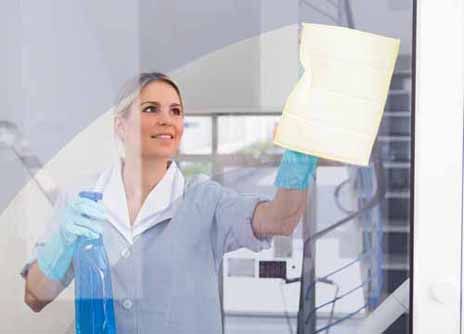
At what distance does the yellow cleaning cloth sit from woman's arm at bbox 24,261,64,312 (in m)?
0.68

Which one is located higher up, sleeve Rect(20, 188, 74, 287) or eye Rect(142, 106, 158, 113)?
eye Rect(142, 106, 158, 113)

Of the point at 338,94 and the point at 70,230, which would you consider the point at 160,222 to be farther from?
the point at 338,94

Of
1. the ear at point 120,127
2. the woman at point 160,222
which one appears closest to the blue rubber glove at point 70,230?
the woman at point 160,222

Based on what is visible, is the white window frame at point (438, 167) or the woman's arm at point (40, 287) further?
the woman's arm at point (40, 287)

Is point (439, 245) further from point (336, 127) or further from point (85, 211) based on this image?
point (85, 211)

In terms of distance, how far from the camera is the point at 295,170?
6.44 feet

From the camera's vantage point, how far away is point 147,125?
1.98 metres

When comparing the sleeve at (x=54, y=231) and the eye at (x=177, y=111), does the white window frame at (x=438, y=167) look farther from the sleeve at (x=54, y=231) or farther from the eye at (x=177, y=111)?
the sleeve at (x=54, y=231)

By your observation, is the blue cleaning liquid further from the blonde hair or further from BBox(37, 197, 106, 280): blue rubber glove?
the blonde hair

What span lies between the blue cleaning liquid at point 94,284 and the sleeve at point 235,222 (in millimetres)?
303

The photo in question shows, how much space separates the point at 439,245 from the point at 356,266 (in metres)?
0.21

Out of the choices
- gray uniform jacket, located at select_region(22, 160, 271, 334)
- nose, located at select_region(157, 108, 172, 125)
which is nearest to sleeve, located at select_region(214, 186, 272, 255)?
gray uniform jacket, located at select_region(22, 160, 271, 334)

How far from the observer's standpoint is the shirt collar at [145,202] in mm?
1982

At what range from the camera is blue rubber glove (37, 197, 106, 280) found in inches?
79.0
